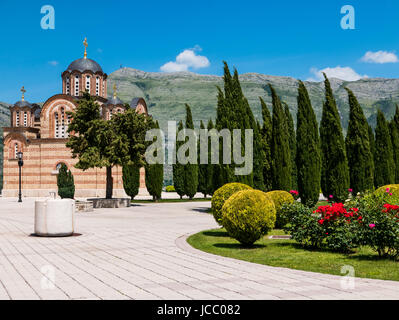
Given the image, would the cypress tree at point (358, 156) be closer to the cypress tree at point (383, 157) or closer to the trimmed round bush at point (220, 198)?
the cypress tree at point (383, 157)

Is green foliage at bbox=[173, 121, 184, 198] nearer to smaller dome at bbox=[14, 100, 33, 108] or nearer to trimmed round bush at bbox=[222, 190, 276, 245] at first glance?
smaller dome at bbox=[14, 100, 33, 108]

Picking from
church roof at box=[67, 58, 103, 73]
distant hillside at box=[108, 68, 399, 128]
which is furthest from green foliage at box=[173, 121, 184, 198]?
distant hillside at box=[108, 68, 399, 128]

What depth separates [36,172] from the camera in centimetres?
4256

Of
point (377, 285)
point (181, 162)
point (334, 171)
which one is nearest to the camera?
point (377, 285)

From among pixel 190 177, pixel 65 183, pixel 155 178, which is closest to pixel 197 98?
A: pixel 190 177

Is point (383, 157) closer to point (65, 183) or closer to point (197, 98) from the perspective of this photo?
point (65, 183)

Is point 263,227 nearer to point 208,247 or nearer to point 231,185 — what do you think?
point 208,247

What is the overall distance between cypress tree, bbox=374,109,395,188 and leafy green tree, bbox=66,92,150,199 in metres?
17.0

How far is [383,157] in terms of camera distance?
2944cm

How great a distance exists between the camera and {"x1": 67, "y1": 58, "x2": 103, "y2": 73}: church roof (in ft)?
146

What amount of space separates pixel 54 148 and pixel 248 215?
36471mm

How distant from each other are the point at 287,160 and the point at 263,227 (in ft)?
40.2

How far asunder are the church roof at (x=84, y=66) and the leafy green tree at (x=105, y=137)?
20.2 m
